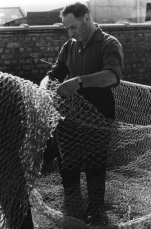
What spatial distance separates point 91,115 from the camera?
317 centimetres

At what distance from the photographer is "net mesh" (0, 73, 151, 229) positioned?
248cm

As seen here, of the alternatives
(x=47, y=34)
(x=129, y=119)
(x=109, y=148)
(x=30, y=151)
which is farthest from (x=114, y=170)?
(x=47, y=34)

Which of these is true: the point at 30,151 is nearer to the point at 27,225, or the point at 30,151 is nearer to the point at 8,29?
the point at 27,225

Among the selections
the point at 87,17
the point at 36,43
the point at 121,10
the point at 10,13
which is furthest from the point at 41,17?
the point at 87,17

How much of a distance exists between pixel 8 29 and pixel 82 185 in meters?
5.23

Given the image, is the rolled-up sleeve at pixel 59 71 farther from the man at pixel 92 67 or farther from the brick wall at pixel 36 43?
the brick wall at pixel 36 43

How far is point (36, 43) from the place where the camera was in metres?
8.43

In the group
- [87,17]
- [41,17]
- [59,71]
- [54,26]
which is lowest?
[41,17]

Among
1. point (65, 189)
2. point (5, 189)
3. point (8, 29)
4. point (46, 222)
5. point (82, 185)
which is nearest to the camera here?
point (5, 189)

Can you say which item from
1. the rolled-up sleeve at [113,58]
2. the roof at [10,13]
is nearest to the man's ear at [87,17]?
the rolled-up sleeve at [113,58]

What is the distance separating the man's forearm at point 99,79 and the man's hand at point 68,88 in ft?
0.19

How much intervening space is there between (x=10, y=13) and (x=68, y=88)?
1057cm

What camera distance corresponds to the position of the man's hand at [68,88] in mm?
2914

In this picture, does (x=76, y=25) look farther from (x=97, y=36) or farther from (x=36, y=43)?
(x=36, y=43)
